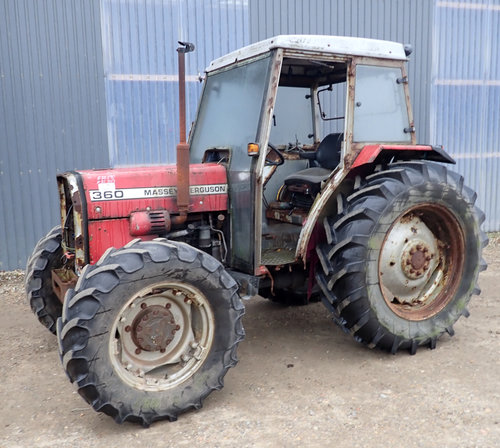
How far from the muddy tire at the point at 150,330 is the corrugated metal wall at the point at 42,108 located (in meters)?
4.25

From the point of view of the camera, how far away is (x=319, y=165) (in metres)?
4.47

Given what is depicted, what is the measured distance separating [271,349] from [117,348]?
1480mm

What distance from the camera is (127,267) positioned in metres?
2.83

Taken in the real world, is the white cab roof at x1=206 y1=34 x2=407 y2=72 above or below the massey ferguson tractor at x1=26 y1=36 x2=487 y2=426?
above

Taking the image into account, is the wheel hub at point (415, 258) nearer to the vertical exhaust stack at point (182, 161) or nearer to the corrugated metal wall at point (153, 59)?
the vertical exhaust stack at point (182, 161)

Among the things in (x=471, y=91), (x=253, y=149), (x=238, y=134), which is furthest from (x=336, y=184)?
(x=471, y=91)

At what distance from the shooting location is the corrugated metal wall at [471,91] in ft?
27.2

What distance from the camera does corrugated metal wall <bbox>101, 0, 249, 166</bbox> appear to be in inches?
263

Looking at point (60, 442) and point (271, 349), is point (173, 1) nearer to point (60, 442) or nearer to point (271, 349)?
point (271, 349)

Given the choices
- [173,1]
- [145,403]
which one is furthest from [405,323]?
[173,1]

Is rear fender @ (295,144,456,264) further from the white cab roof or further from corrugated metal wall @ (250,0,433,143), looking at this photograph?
corrugated metal wall @ (250,0,433,143)

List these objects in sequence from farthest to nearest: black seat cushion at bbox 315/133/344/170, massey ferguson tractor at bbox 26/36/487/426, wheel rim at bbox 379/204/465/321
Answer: black seat cushion at bbox 315/133/344/170
wheel rim at bbox 379/204/465/321
massey ferguson tractor at bbox 26/36/487/426

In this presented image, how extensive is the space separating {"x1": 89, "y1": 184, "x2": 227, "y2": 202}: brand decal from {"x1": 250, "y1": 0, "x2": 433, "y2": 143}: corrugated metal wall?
4354mm

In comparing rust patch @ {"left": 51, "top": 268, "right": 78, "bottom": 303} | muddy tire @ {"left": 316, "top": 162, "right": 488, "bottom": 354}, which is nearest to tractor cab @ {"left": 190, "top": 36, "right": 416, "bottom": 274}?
muddy tire @ {"left": 316, "top": 162, "right": 488, "bottom": 354}
